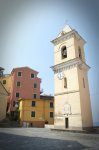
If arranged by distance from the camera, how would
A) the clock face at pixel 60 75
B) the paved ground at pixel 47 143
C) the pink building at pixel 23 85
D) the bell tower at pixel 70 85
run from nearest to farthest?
the paved ground at pixel 47 143 → the bell tower at pixel 70 85 → the clock face at pixel 60 75 → the pink building at pixel 23 85

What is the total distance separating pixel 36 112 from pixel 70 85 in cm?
1112

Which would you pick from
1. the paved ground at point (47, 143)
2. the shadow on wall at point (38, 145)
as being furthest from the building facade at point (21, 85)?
the shadow on wall at point (38, 145)

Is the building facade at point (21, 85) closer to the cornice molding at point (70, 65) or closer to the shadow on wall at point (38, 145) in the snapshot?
the cornice molding at point (70, 65)

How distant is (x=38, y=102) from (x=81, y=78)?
11.4 m

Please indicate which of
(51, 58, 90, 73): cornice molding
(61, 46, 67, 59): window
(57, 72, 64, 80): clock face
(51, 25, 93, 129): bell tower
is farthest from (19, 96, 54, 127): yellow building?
(61, 46, 67, 59): window

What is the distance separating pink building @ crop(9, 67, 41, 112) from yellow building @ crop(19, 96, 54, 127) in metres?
2.41

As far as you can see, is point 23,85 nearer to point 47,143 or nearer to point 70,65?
point 70,65

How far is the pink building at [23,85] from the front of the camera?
29.0m

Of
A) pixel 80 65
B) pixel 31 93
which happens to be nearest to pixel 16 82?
pixel 31 93

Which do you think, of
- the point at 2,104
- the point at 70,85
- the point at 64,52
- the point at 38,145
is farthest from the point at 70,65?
the point at 2,104

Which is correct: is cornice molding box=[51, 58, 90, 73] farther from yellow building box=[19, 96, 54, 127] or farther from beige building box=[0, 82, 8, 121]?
beige building box=[0, 82, 8, 121]

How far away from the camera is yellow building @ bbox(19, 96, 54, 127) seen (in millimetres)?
25188

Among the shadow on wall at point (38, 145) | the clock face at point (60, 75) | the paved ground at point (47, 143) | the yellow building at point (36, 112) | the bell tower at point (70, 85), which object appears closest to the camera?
the shadow on wall at point (38, 145)

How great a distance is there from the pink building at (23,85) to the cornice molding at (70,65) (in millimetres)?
11970
